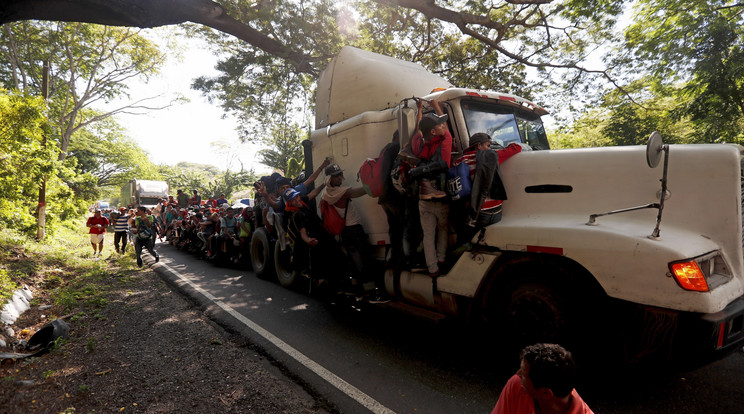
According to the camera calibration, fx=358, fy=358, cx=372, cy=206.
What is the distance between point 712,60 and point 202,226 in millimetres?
13669

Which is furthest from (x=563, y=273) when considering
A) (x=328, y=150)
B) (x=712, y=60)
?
(x=712, y=60)

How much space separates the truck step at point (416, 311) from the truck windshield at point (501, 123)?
1.86 metres

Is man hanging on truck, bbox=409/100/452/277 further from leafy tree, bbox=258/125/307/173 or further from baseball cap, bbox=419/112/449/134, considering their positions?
leafy tree, bbox=258/125/307/173

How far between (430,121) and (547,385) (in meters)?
2.55

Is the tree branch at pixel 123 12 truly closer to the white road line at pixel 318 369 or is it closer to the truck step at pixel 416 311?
the white road line at pixel 318 369

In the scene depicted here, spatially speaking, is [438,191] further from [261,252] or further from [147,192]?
[147,192]

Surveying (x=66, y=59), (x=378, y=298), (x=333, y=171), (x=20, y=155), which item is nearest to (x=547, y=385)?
(x=378, y=298)

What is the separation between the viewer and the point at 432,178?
135 inches

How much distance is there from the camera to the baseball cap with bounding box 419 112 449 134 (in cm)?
348

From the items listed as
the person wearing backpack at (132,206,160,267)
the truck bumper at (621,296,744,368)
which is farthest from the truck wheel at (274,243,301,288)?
the person wearing backpack at (132,206,160,267)

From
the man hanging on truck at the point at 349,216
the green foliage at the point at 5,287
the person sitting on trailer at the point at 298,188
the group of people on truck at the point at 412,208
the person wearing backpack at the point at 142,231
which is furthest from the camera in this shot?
the person wearing backpack at the point at 142,231

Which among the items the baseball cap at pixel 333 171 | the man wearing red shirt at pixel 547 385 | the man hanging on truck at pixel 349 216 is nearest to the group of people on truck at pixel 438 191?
the man hanging on truck at pixel 349 216

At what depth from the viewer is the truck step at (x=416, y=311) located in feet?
11.3

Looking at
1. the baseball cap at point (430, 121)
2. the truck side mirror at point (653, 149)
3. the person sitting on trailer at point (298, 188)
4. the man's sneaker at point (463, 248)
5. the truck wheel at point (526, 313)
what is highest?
the baseball cap at point (430, 121)
